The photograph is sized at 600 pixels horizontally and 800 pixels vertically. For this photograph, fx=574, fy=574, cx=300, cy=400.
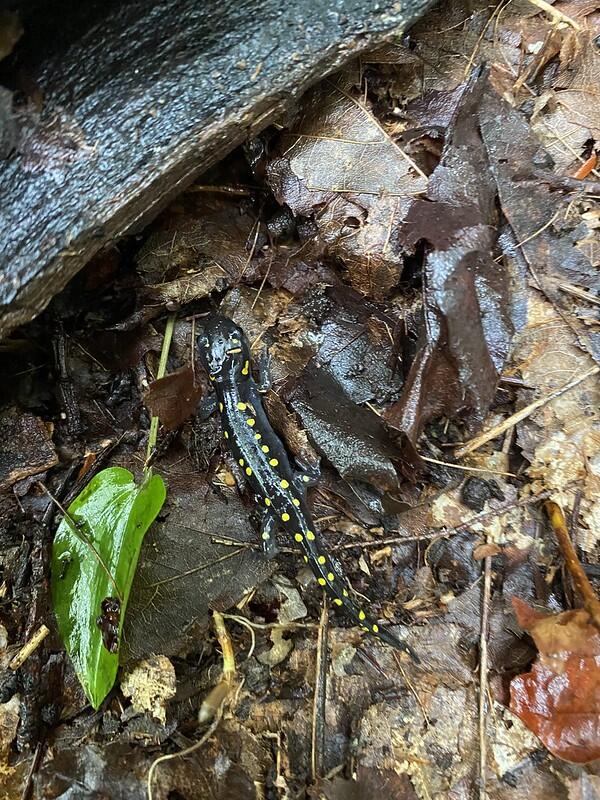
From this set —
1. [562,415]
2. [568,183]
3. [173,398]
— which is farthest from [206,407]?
[568,183]

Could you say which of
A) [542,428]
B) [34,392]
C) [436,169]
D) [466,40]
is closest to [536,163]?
[436,169]

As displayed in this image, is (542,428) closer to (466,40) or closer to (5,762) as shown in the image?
(466,40)

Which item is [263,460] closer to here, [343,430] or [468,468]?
[343,430]

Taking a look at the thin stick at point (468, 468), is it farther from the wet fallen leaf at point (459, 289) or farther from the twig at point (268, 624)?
the twig at point (268, 624)

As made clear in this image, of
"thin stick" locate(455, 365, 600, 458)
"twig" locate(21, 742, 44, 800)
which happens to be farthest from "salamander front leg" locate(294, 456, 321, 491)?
"twig" locate(21, 742, 44, 800)

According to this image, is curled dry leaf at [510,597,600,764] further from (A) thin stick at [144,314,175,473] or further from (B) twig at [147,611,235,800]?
(A) thin stick at [144,314,175,473]
